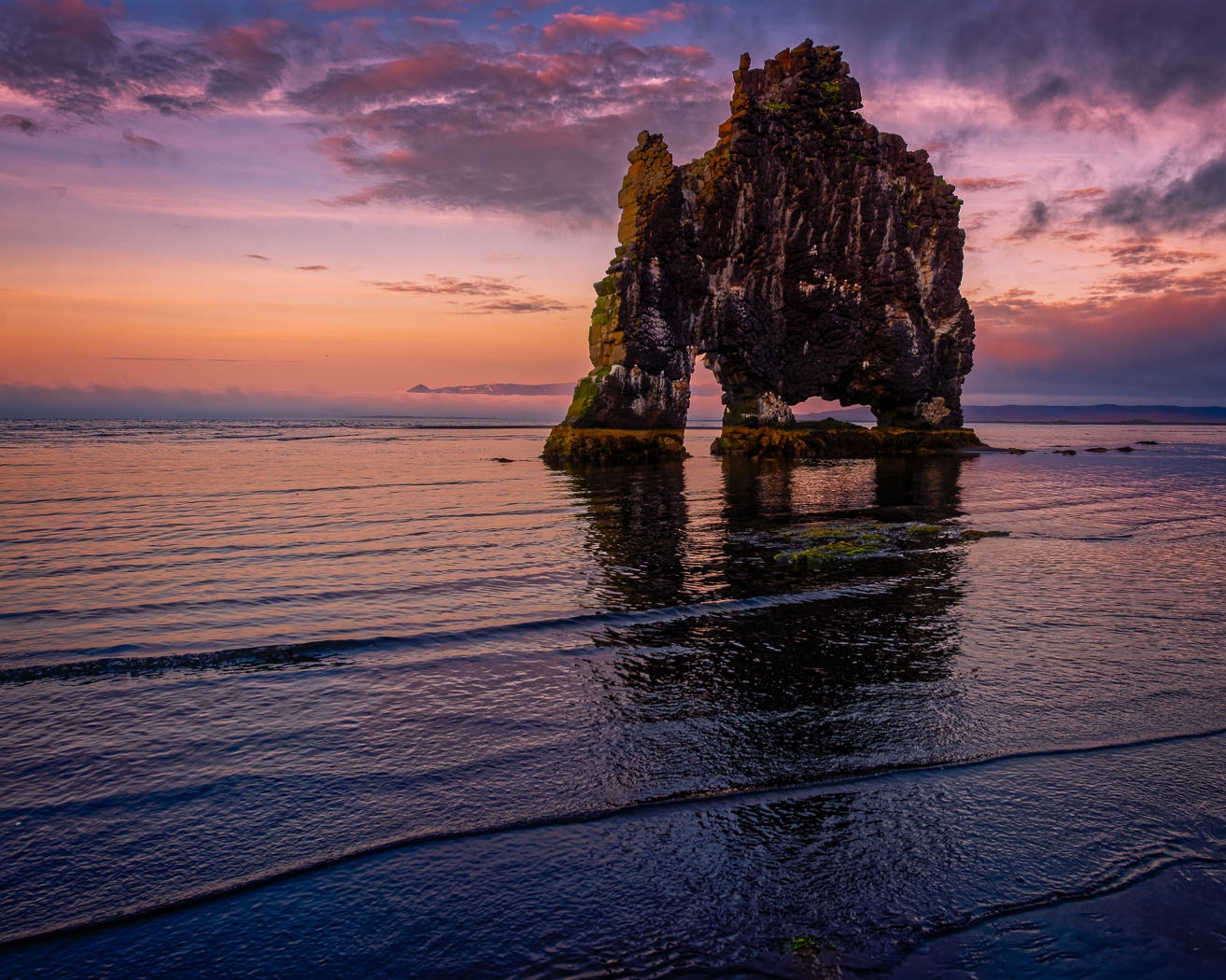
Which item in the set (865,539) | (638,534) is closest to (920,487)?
(865,539)

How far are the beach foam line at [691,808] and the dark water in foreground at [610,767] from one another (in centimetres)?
3

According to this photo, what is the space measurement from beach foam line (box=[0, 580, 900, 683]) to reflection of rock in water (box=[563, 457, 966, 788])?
25 centimetres

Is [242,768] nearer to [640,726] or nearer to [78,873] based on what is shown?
[78,873]

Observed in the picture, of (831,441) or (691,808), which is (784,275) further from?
(691,808)

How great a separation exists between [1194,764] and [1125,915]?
2.92 metres

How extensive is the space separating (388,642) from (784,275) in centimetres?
5868

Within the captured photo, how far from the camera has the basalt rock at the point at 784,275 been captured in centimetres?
5322

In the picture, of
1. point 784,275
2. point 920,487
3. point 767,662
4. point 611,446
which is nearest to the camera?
point 767,662

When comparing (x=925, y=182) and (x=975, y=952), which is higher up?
(x=925, y=182)

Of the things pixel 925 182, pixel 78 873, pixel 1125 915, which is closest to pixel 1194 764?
pixel 1125 915

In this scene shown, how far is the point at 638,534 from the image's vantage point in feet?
68.5

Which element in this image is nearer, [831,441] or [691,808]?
[691,808]

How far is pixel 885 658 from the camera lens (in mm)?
9781

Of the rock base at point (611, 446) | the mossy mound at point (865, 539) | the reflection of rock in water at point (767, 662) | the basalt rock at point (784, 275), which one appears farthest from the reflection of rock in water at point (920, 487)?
the rock base at point (611, 446)
